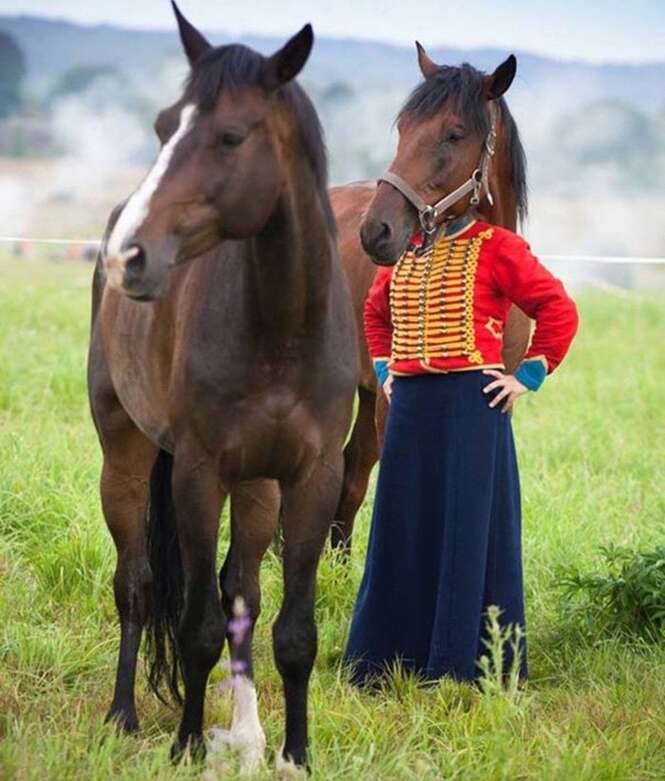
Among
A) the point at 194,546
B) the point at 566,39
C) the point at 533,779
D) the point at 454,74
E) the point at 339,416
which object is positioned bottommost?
the point at 533,779

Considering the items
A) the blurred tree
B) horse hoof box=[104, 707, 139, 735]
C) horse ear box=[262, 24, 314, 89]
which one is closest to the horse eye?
horse ear box=[262, 24, 314, 89]

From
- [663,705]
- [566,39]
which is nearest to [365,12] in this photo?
[566,39]

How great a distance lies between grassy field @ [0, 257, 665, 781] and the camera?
3609mm

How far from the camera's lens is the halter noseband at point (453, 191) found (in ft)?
13.8

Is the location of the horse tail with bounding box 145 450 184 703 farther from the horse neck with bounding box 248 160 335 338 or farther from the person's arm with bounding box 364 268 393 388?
the horse neck with bounding box 248 160 335 338

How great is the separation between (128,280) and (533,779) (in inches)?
64.5

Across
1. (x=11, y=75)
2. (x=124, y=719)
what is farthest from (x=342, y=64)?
(x=124, y=719)

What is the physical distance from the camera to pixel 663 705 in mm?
4086

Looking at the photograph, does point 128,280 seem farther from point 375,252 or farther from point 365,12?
point 365,12

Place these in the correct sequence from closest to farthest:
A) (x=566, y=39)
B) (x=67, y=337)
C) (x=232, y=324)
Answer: (x=232, y=324) → (x=67, y=337) → (x=566, y=39)

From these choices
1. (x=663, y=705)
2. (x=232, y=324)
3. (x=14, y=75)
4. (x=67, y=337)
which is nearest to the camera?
(x=232, y=324)

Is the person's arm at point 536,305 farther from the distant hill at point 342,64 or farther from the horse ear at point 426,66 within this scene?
the distant hill at point 342,64

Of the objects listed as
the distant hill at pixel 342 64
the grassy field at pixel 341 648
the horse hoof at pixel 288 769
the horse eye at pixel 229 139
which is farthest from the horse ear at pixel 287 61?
the distant hill at pixel 342 64

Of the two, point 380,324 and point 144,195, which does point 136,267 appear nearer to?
point 144,195
